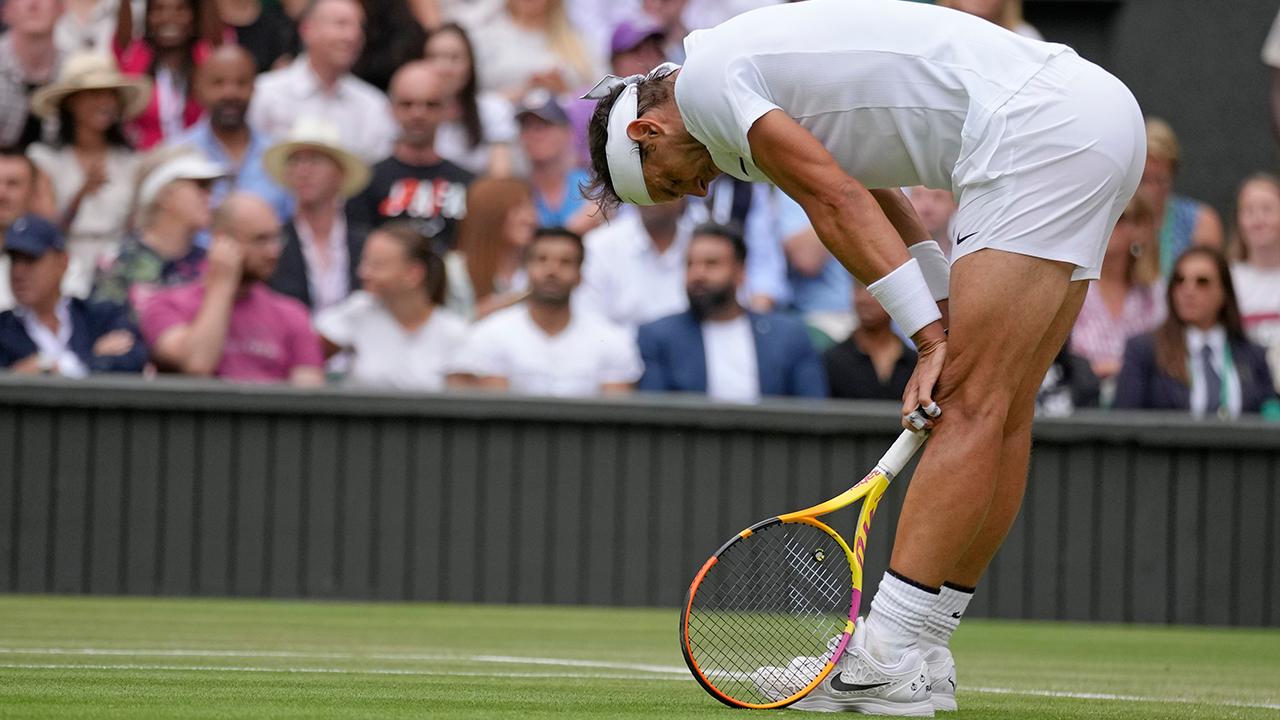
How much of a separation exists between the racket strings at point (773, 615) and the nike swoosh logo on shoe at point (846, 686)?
4cm

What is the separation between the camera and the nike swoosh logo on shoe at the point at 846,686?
13.9ft

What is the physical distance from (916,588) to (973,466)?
0.32 meters

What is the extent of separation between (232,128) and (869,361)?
424 cm

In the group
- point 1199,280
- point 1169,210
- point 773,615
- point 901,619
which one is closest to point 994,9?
point 1169,210

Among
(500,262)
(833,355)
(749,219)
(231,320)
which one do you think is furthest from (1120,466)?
(231,320)

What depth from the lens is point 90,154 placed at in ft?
35.3

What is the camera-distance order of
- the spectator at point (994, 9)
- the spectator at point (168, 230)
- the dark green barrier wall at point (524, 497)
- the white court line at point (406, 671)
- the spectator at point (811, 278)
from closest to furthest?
the white court line at point (406, 671)
the dark green barrier wall at point (524, 497)
the spectator at point (168, 230)
the spectator at point (994, 9)
the spectator at point (811, 278)

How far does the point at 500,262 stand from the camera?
10.6m

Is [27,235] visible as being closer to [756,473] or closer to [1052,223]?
[756,473]

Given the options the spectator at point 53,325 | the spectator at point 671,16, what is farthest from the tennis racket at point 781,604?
the spectator at point 671,16

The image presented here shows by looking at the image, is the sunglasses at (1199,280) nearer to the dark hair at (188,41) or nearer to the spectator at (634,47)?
the spectator at (634,47)

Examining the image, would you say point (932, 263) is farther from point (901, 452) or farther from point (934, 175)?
point (901, 452)

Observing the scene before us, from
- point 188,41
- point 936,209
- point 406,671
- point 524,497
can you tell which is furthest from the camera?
point 188,41

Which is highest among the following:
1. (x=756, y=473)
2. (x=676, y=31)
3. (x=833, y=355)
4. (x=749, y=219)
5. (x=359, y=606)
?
(x=676, y=31)
